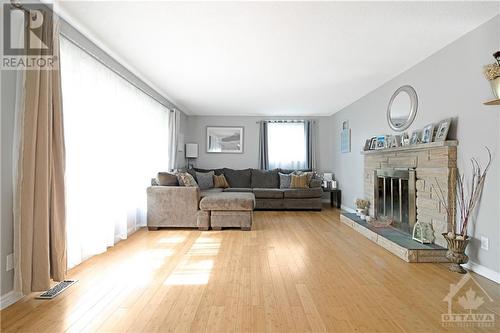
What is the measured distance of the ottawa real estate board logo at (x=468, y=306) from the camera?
6.18 feet

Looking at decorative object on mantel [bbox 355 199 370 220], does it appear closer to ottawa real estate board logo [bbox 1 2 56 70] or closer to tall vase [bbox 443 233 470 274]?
tall vase [bbox 443 233 470 274]

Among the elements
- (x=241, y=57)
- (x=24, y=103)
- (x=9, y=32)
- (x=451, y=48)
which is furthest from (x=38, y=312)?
(x=451, y=48)

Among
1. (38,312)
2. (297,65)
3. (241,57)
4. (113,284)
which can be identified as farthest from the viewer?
(297,65)

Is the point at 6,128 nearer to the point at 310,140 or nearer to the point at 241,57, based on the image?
the point at 241,57

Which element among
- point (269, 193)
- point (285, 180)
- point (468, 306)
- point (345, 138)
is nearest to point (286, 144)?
point (285, 180)

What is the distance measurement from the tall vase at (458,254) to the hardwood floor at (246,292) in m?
0.11

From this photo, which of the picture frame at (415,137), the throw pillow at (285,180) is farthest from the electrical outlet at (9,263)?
the throw pillow at (285,180)

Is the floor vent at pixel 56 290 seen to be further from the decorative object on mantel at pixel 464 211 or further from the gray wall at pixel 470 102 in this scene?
the gray wall at pixel 470 102

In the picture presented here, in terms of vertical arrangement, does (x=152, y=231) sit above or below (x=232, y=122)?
below

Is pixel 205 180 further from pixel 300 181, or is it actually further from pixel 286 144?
pixel 286 144

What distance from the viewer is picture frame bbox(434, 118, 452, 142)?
3.09 meters

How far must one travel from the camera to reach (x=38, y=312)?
1.96 m

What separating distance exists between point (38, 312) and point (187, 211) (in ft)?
8.59

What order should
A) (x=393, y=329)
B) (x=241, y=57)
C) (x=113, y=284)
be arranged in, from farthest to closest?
1. (x=241, y=57)
2. (x=113, y=284)
3. (x=393, y=329)
